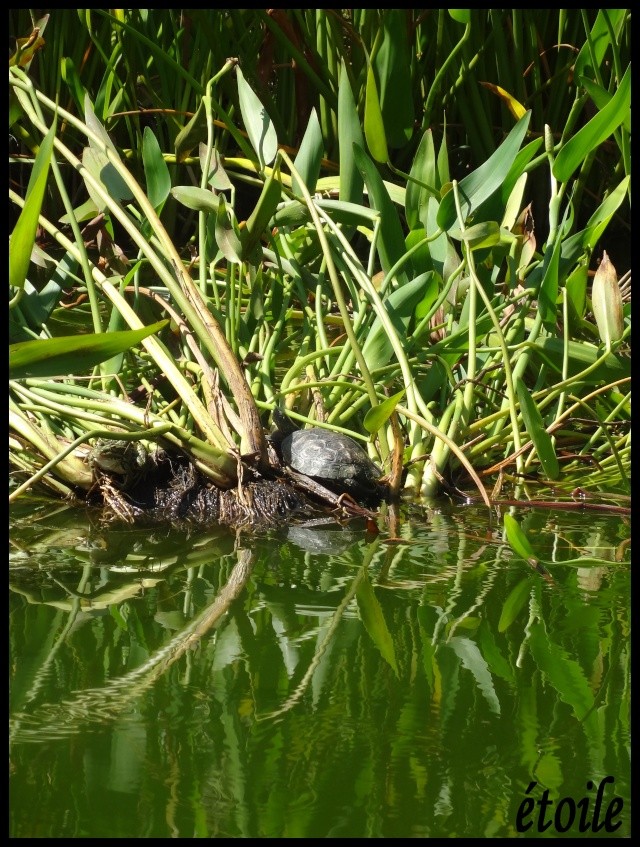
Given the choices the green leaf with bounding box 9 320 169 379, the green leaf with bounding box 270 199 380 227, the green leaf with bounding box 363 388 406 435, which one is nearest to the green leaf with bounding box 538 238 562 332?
the green leaf with bounding box 270 199 380 227

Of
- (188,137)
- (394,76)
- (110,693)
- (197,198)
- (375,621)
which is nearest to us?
(110,693)

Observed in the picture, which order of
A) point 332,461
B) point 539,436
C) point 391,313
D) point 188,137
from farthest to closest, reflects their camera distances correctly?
point 188,137
point 391,313
point 332,461
point 539,436

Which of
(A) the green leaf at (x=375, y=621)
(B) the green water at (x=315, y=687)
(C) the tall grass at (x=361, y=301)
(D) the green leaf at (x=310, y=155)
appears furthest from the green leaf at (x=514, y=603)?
(D) the green leaf at (x=310, y=155)

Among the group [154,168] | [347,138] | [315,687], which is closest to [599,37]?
[347,138]

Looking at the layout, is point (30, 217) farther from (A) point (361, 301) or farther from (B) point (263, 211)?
(A) point (361, 301)

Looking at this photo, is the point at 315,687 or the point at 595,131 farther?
the point at 595,131

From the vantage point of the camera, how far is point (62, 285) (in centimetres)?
188

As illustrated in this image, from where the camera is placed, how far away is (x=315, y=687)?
0.92 m

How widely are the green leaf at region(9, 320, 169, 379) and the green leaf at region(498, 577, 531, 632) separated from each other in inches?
21.1

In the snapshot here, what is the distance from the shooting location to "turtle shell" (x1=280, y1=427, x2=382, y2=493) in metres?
1.61

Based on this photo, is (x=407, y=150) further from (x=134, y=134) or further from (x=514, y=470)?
(x=514, y=470)

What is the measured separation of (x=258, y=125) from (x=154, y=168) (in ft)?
0.81

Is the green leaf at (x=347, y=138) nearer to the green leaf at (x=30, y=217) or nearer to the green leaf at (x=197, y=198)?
the green leaf at (x=197, y=198)

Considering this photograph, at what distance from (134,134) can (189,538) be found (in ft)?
6.17
